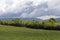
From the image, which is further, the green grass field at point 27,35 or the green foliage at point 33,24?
the green foliage at point 33,24

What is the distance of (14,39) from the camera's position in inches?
992

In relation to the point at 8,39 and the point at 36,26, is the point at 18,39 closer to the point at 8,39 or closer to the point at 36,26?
the point at 8,39

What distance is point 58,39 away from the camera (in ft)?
87.1

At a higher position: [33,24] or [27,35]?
[33,24]

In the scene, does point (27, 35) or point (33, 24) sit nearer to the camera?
point (27, 35)

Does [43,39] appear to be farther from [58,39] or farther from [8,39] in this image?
[8,39]

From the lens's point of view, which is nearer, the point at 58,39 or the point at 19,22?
the point at 58,39

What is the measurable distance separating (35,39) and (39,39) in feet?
1.86

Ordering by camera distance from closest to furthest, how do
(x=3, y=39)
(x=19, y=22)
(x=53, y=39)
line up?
(x=3, y=39) → (x=53, y=39) → (x=19, y=22)

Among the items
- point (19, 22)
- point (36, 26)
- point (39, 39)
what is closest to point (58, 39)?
point (39, 39)

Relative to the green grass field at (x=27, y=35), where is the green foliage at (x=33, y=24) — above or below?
above

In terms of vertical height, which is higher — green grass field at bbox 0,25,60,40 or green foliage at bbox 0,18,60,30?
green foliage at bbox 0,18,60,30

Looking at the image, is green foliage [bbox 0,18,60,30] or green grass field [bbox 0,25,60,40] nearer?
green grass field [bbox 0,25,60,40]

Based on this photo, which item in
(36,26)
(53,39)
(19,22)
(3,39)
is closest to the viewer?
(3,39)
